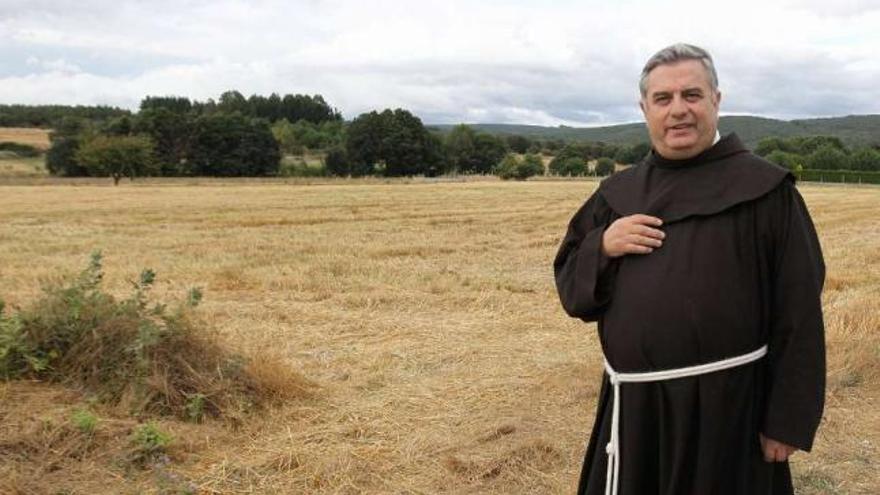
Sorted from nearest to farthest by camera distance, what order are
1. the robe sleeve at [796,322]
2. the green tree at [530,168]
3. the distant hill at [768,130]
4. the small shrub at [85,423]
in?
1. the robe sleeve at [796,322]
2. the small shrub at [85,423]
3. the green tree at [530,168]
4. the distant hill at [768,130]

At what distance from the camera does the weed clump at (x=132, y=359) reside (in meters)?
4.82

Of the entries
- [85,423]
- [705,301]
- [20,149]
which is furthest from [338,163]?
[705,301]

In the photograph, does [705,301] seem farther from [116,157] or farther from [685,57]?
[116,157]

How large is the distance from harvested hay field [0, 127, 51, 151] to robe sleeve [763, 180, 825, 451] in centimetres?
8181

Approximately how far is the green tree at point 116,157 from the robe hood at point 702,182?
55057 mm

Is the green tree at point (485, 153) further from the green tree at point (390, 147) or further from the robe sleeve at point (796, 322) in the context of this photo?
the robe sleeve at point (796, 322)

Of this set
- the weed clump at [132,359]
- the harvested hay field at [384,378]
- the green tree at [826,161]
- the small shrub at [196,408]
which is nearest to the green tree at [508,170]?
the green tree at [826,161]

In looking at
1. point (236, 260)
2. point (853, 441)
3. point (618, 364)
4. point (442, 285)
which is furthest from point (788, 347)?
point (236, 260)

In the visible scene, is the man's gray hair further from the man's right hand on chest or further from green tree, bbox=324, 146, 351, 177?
green tree, bbox=324, 146, 351, 177

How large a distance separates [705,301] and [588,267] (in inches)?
15.2

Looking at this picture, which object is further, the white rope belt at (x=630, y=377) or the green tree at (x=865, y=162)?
the green tree at (x=865, y=162)

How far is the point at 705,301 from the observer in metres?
2.29

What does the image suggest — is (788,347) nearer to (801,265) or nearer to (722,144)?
(801,265)

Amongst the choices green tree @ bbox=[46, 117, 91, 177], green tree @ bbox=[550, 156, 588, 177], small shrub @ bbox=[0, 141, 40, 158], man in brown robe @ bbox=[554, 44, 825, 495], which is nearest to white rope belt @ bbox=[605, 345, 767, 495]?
man in brown robe @ bbox=[554, 44, 825, 495]
